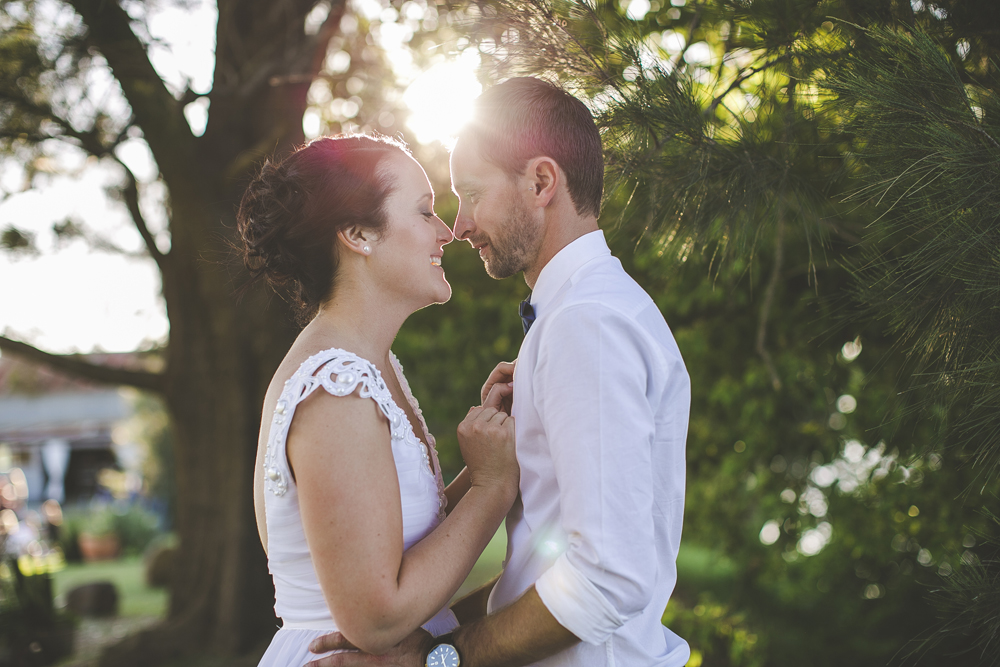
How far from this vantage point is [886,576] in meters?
4.23

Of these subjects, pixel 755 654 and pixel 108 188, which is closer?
pixel 755 654

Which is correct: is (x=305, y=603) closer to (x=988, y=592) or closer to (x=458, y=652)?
(x=458, y=652)

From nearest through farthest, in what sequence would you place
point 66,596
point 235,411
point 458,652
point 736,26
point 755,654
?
point 458,652 → point 736,26 → point 755,654 → point 235,411 → point 66,596

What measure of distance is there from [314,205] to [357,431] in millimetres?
621

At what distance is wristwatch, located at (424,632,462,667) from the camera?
153 cm

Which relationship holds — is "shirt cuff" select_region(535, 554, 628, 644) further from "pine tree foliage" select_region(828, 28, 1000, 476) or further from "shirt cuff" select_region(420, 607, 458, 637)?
Result: "pine tree foliage" select_region(828, 28, 1000, 476)

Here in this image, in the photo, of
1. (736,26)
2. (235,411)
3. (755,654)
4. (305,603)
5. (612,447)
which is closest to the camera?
(612,447)

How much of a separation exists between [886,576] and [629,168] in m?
3.40

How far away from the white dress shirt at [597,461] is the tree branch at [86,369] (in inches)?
197

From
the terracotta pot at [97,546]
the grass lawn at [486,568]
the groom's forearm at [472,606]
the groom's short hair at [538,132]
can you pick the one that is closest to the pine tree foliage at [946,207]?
the groom's short hair at [538,132]

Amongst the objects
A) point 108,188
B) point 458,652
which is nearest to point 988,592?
point 458,652

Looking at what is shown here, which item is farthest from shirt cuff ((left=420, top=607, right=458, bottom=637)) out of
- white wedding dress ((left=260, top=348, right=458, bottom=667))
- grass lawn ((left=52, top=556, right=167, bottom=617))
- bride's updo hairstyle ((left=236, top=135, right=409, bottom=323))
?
grass lawn ((left=52, top=556, right=167, bottom=617))

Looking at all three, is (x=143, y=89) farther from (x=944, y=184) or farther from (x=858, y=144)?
(x=944, y=184)

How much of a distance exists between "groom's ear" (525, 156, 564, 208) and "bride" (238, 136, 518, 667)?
0.32 m
